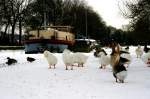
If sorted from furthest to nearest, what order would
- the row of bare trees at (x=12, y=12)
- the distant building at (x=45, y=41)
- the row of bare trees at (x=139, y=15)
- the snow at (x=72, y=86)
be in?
1. the row of bare trees at (x=12, y=12)
2. the distant building at (x=45, y=41)
3. the row of bare trees at (x=139, y=15)
4. the snow at (x=72, y=86)

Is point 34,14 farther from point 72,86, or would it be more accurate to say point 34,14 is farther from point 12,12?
point 72,86

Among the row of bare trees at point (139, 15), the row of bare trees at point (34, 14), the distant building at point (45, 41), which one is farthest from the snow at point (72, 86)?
the row of bare trees at point (34, 14)

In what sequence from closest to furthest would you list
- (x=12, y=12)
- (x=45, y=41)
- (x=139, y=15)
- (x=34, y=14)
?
Result: (x=139, y=15) → (x=45, y=41) → (x=12, y=12) → (x=34, y=14)

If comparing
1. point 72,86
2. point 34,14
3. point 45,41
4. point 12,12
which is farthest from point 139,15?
point 34,14

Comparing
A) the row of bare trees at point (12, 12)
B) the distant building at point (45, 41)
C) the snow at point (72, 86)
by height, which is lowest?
the snow at point (72, 86)

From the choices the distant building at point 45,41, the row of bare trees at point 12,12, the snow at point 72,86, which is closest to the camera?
the snow at point 72,86

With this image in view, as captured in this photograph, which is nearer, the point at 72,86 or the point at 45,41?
the point at 72,86

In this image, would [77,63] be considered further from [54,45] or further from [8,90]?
[54,45]

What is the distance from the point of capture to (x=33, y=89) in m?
14.0

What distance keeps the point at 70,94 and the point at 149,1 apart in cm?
1361

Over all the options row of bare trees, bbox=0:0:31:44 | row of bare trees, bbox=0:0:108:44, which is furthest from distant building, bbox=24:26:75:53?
row of bare trees, bbox=0:0:31:44

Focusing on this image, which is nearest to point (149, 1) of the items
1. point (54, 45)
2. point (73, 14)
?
point (54, 45)

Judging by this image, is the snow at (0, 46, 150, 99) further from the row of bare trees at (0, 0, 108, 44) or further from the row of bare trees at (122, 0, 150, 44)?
the row of bare trees at (0, 0, 108, 44)

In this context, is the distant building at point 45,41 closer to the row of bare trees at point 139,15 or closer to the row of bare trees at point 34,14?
the row of bare trees at point 34,14
